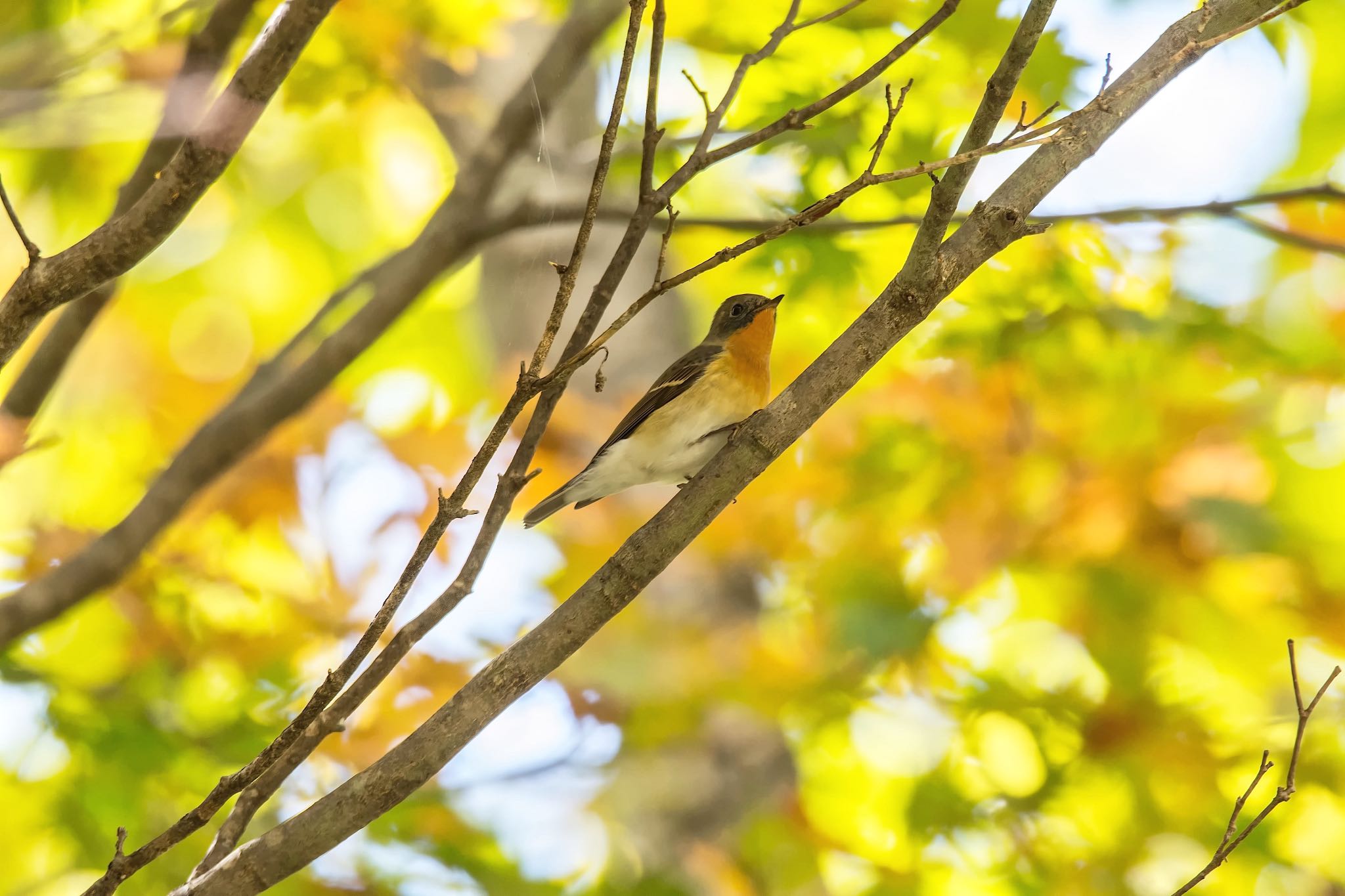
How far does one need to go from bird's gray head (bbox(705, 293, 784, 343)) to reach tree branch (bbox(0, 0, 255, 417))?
8.22ft

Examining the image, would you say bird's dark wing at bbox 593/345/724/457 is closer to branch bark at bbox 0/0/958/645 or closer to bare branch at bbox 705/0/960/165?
branch bark at bbox 0/0/958/645

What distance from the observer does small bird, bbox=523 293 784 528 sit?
180 inches

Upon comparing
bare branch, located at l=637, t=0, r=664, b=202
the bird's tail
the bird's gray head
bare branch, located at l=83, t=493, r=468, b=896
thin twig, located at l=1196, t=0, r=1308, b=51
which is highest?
the bird's gray head

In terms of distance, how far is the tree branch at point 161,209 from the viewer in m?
2.24

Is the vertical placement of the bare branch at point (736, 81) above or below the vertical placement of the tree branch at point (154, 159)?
below

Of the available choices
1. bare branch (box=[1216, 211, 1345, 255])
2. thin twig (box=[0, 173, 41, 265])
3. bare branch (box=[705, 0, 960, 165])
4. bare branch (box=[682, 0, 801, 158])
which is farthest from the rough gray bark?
bare branch (box=[1216, 211, 1345, 255])

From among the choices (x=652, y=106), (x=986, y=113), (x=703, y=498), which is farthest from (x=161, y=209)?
(x=986, y=113)

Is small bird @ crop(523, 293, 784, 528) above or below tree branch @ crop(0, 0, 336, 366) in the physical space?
above

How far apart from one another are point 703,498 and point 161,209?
1426 millimetres

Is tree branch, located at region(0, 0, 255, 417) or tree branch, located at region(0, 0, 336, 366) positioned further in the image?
tree branch, located at region(0, 0, 255, 417)

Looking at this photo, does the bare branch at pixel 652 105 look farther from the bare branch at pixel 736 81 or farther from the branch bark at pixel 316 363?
the branch bark at pixel 316 363

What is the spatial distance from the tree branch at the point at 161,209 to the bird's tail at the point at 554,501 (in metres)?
2.53

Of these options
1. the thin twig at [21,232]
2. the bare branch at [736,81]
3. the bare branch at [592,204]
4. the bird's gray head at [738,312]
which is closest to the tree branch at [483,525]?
the bare branch at [592,204]

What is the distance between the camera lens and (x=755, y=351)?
15.6 ft
